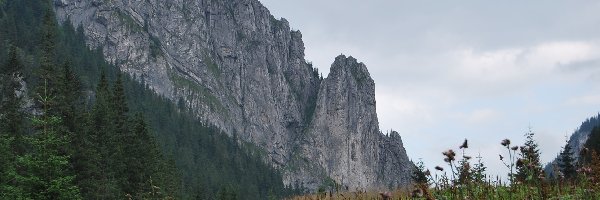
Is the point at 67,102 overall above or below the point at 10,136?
above

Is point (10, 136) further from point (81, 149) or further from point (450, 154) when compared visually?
point (450, 154)

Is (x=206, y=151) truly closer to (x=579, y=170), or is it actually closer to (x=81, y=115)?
(x=81, y=115)

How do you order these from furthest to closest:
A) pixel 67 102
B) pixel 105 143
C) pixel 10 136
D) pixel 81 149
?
pixel 105 143 → pixel 10 136 → pixel 67 102 → pixel 81 149

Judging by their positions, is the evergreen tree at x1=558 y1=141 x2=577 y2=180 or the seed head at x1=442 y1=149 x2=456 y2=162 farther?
the evergreen tree at x1=558 y1=141 x2=577 y2=180

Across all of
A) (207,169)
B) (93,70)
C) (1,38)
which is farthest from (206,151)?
(1,38)

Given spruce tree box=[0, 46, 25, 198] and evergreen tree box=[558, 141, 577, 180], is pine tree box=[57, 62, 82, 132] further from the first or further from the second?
evergreen tree box=[558, 141, 577, 180]

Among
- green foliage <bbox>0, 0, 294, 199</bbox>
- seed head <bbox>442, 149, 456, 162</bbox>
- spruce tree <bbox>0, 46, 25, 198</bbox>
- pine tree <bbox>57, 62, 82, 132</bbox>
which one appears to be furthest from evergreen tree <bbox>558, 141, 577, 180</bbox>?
pine tree <bbox>57, 62, 82, 132</bbox>

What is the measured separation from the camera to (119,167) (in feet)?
133

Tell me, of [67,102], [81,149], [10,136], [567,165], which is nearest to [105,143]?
[67,102]

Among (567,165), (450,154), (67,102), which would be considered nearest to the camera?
(450,154)

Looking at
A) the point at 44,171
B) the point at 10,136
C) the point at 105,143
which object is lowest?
the point at 44,171

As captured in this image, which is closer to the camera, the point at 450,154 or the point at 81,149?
the point at 450,154

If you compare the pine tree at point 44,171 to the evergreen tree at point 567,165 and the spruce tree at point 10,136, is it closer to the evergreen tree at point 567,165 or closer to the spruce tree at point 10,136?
the spruce tree at point 10,136

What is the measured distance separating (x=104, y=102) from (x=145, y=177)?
6.58 metres
